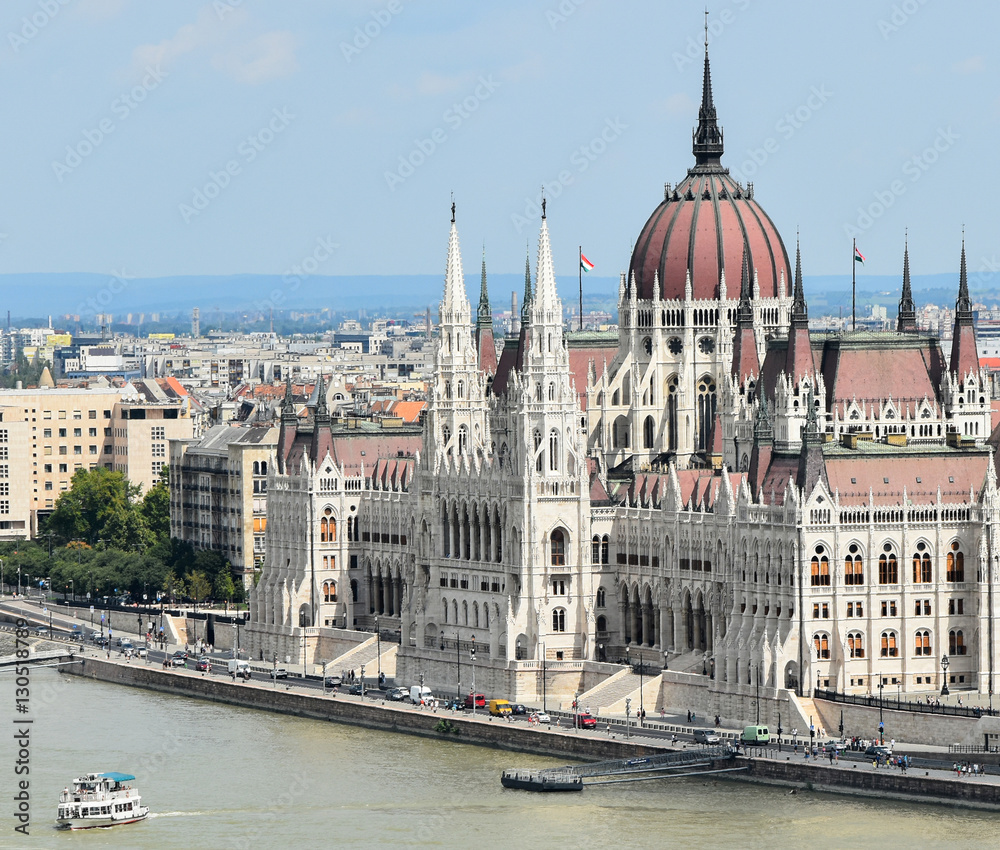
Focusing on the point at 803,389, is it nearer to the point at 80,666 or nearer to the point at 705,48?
the point at 705,48

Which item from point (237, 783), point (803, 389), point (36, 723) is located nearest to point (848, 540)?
point (803, 389)

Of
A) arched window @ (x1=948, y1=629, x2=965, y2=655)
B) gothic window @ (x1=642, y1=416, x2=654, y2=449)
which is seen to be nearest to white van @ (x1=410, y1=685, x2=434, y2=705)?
arched window @ (x1=948, y1=629, x2=965, y2=655)

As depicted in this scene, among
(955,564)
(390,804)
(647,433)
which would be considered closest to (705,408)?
(647,433)

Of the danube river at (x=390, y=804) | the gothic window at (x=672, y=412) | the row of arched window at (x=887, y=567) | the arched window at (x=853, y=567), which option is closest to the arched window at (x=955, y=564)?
the row of arched window at (x=887, y=567)

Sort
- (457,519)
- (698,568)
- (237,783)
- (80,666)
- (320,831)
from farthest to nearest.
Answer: (80,666)
(457,519)
(698,568)
(237,783)
(320,831)

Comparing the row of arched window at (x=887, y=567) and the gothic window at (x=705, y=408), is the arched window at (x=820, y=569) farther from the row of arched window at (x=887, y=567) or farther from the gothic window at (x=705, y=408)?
the gothic window at (x=705, y=408)

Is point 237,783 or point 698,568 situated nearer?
point 237,783
